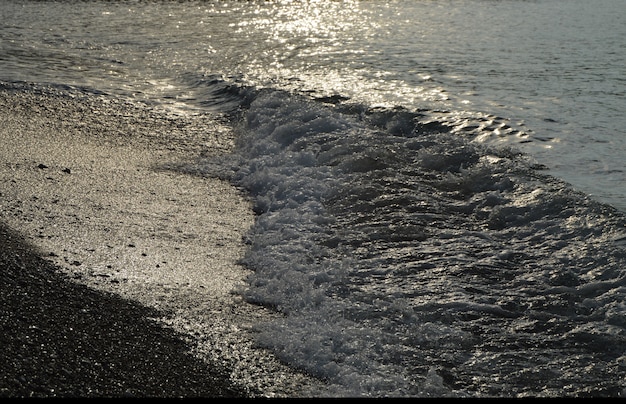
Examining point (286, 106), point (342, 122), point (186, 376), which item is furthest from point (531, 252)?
point (286, 106)

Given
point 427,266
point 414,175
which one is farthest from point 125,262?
point 414,175

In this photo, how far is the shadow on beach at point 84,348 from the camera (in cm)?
338

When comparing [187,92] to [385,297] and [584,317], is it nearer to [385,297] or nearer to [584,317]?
[385,297]

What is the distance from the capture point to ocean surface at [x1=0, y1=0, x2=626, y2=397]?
13.1 ft

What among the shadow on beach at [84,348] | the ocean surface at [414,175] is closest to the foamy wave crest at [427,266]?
the ocean surface at [414,175]

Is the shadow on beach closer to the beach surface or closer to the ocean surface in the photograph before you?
the beach surface

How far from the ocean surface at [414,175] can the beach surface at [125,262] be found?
0.25 meters

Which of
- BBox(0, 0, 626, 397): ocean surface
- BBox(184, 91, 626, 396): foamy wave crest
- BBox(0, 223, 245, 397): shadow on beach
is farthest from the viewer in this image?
BBox(0, 0, 626, 397): ocean surface

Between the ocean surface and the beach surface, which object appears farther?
the ocean surface

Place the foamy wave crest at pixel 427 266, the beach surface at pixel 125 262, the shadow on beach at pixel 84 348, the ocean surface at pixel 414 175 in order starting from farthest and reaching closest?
the ocean surface at pixel 414 175, the foamy wave crest at pixel 427 266, the beach surface at pixel 125 262, the shadow on beach at pixel 84 348

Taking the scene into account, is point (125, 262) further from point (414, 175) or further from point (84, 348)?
point (414, 175)

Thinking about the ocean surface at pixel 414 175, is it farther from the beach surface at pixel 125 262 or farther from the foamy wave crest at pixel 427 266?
the beach surface at pixel 125 262

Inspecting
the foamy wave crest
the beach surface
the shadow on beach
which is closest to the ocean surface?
the foamy wave crest

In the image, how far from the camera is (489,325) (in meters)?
4.22
